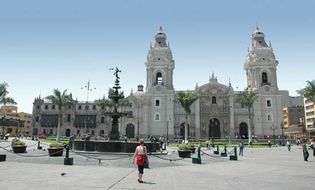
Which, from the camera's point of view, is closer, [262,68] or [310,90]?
[310,90]

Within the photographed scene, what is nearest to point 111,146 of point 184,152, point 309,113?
point 184,152

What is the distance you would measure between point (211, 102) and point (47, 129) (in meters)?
55.5

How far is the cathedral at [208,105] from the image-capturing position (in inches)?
2918

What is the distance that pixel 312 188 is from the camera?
33.8 feet

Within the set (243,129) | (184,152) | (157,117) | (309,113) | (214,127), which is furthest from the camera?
(309,113)

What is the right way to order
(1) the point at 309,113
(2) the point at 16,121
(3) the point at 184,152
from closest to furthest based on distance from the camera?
1. (3) the point at 184,152
2. (1) the point at 309,113
3. (2) the point at 16,121

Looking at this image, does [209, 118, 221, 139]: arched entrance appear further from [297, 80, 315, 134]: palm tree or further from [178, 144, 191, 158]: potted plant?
[178, 144, 191, 158]: potted plant

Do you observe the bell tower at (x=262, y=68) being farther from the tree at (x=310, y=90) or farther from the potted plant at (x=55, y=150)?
the potted plant at (x=55, y=150)

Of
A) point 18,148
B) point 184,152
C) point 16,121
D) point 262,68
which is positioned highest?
point 262,68

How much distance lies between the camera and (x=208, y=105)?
251 feet

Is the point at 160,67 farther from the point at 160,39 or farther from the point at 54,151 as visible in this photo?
the point at 54,151

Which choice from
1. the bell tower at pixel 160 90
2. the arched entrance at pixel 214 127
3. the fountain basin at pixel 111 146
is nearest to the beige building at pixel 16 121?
the bell tower at pixel 160 90

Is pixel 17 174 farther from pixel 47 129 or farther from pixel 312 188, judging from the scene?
pixel 47 129

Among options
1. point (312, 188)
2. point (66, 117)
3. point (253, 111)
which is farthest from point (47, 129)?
point (312, 188)
